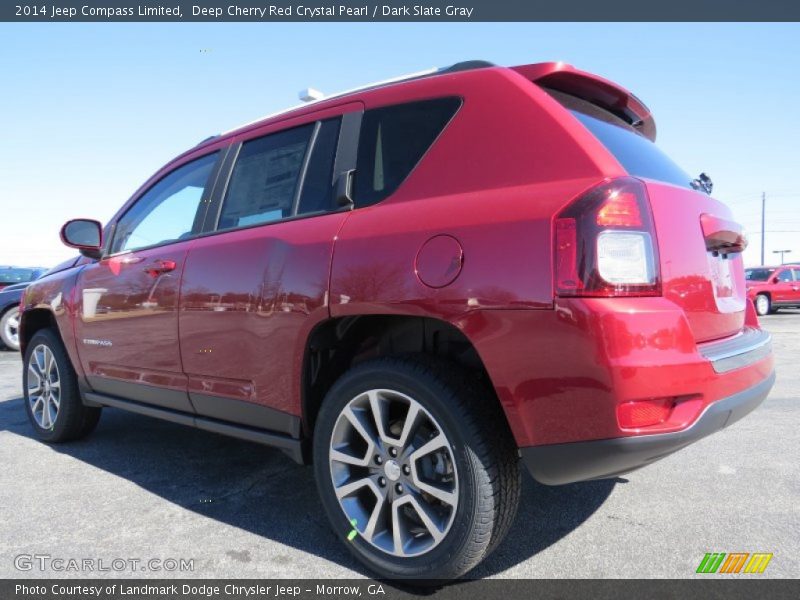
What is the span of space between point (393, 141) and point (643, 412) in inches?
54.7

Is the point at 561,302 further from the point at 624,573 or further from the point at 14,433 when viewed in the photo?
the point at 14,433

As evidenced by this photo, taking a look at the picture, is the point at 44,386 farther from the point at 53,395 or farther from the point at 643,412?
the point at 643,412

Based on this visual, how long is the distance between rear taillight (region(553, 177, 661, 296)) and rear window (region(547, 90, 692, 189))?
21 cm

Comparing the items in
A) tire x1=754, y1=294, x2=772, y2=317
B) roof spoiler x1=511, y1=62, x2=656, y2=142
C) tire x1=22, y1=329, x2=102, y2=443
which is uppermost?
roof spoiler x1=511, y1=62, x2=656, y2=142

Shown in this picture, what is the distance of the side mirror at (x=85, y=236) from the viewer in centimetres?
371

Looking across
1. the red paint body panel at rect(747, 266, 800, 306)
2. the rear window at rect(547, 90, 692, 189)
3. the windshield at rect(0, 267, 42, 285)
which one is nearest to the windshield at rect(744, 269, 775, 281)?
the red paint body panel at rect(747, 266, 800, 306)

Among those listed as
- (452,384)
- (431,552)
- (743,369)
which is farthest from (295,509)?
(743,369)

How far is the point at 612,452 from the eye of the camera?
1.74 m

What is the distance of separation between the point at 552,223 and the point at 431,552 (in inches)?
47.0

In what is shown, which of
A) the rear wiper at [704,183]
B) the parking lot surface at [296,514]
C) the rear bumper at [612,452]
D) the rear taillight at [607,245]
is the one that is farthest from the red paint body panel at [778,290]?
the rear taillight at [607,245]

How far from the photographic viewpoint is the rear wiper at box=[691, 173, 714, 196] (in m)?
2.56

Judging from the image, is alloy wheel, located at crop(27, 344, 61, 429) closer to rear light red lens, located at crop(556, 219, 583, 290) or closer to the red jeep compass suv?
the red jeep compass suv

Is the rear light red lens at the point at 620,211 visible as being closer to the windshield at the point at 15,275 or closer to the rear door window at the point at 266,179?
the rear door window at the point at 266,179

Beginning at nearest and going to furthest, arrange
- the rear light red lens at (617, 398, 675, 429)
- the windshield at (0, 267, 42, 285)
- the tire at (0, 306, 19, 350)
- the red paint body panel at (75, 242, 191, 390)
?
the rear light red lens at (617, 398, 675, 429) → the red paint body panel at (75, 242, 191, 390) → the tire at (0, 306, 19, 350) → the windshield at (0, 267, 42, 285)
